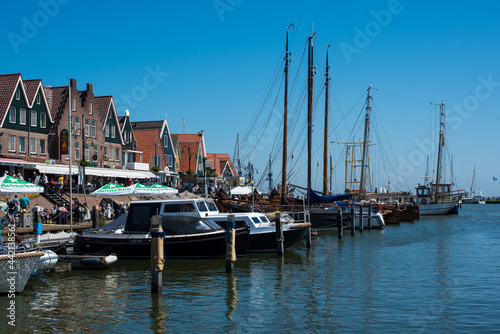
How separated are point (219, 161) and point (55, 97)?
49.3 meters

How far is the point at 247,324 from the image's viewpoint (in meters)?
16.0

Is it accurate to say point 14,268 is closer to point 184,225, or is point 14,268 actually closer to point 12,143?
point 184,225

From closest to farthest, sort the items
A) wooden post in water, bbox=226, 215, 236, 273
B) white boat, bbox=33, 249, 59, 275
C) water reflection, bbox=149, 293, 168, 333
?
water reflection, bbox=149, 293, 168, 333, white boat, bbox=33, 249, 59, 275, wooden post in water, bbox=226, 215, 236, 273

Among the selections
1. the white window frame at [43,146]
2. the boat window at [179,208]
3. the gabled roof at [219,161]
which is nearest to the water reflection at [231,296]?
the boat window at [179,208]

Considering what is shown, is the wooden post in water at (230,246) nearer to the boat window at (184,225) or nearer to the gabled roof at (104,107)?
the boat window at (184,225)

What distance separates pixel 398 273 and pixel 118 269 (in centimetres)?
1313

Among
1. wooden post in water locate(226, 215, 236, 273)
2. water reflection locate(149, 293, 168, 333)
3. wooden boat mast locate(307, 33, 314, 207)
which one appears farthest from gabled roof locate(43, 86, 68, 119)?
water reflection locate(149, 293, 168, 333)

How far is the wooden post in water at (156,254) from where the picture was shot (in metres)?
19.0

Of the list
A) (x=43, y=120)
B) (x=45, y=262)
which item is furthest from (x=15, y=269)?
(x=43, y=120)

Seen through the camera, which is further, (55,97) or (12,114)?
(55,97)

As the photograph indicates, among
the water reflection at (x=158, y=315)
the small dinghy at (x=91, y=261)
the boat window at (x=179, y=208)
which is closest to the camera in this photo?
the water reflection at (x=158, y=315)

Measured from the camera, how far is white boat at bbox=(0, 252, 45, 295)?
18.3 m

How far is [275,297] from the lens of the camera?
1962 centimetres

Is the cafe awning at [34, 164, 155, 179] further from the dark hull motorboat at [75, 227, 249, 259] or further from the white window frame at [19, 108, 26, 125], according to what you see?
the dark hull motorboat at [75, 227, 249, 259]
